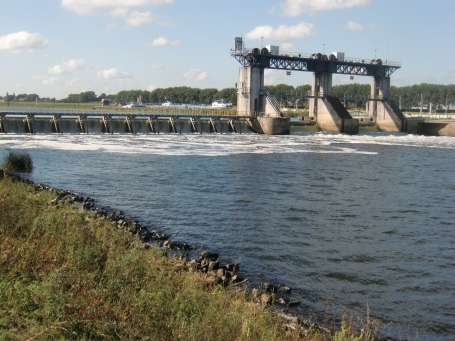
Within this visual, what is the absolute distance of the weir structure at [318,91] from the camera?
235ft

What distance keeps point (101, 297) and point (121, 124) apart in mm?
57813

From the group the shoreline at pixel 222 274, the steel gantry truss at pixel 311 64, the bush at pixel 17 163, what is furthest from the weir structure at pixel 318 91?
the shoreline at pixel 222 274

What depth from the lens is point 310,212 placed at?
71.6 ft

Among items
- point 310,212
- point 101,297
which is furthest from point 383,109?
point 101,297

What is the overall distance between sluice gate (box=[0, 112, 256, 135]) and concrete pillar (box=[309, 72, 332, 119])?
1394 cm

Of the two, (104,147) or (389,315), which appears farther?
(104,147)

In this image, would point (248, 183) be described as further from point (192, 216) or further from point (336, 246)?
point (336, 246)

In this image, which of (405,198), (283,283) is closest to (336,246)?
(283,283)

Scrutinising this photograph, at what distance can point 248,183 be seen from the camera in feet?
97.5

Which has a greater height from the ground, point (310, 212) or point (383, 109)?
point (383, 109)

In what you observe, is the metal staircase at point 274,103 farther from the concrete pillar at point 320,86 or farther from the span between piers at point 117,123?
the concrete pillar at point 320,86

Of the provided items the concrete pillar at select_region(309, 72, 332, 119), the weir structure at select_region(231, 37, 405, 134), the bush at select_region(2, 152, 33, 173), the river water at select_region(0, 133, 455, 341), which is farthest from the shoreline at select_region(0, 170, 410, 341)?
the concrete pillar at select_region(309, 72, 332, 119)

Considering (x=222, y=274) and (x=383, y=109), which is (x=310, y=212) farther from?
(x=383, y=109)

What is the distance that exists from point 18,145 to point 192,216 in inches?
1205
